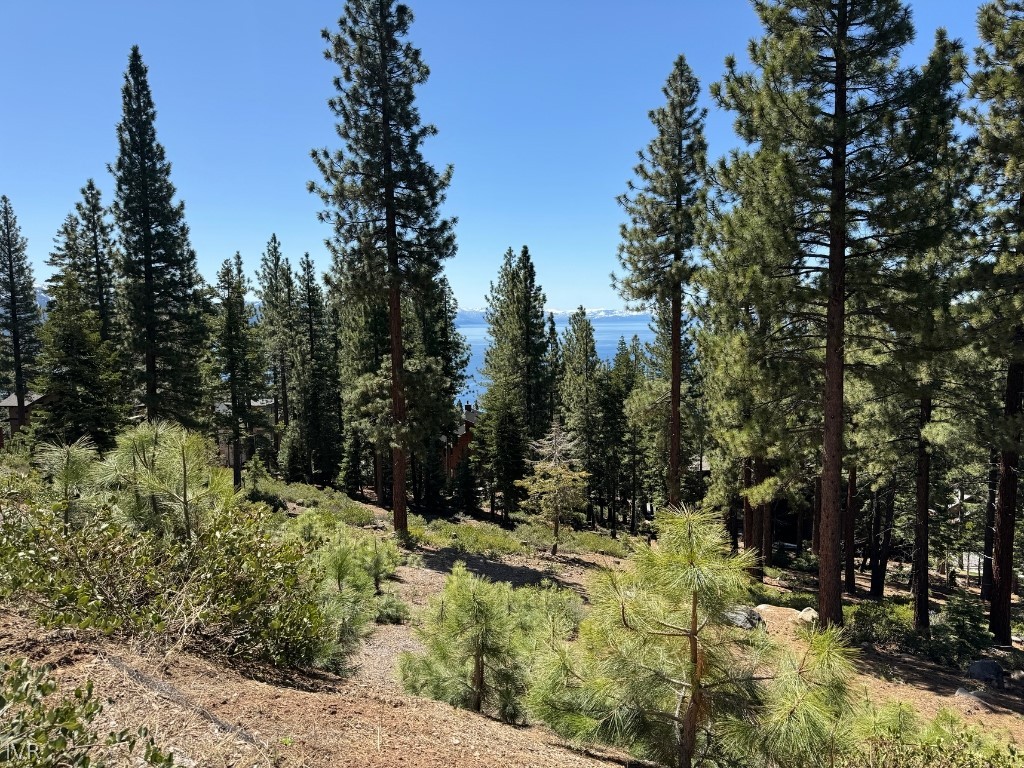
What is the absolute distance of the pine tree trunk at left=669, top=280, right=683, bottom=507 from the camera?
15078 mm

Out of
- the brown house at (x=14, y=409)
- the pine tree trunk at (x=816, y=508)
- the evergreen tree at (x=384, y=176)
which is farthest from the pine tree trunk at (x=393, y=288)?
the brown house at (x=14, y=409)

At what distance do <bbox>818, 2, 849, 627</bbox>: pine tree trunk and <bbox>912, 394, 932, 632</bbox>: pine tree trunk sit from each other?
3.01 metres

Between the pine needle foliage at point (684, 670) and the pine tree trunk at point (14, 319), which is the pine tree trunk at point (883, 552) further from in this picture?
the pine tree trunk at point (14, 319)

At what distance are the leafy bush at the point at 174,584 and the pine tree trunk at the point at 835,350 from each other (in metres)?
8.33

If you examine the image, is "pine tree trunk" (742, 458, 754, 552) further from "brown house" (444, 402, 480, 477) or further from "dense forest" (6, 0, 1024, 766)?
"brown house" (444, 402, 480, 477)

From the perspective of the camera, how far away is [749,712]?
3484 millimetres

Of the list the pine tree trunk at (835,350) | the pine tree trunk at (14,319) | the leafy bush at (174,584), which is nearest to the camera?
the leafy bush at (174,584)

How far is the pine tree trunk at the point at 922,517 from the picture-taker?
11.2m

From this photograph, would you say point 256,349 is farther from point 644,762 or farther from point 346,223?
Answer: point 644,762

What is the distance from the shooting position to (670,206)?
14.7 metres

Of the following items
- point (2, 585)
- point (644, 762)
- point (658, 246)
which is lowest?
point (644, 762)

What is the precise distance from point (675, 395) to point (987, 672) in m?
8.56

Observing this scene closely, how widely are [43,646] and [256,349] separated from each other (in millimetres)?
28663

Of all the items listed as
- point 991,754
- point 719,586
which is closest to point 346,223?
point 719,586
